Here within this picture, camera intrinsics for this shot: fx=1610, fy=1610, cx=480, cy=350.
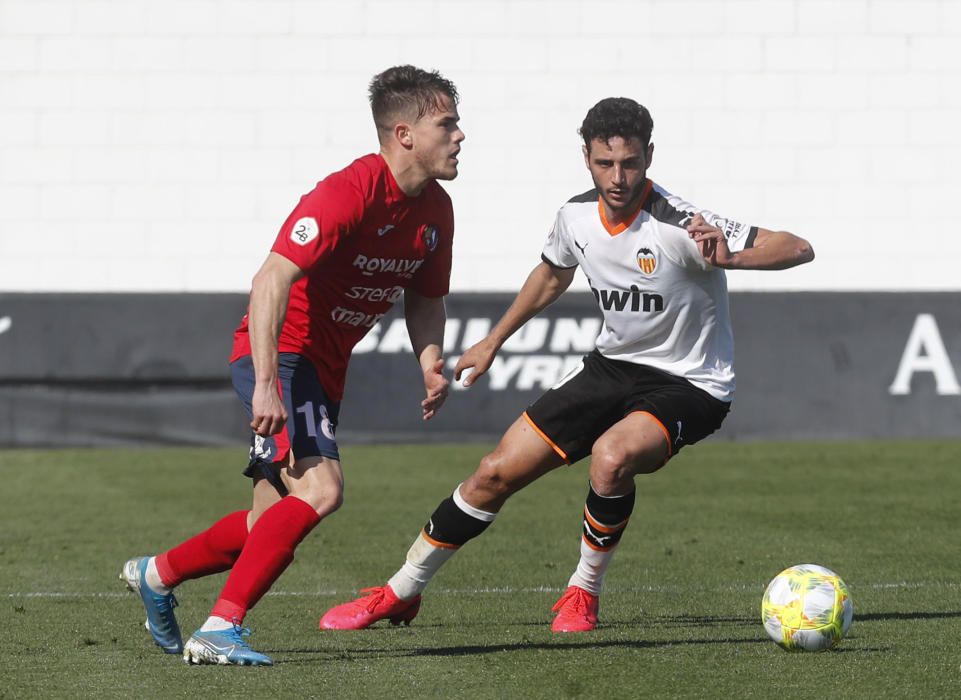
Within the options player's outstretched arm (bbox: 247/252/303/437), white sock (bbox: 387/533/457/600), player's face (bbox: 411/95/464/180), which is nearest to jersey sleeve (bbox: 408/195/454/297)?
player's face (bbox: 411/95/464/180)

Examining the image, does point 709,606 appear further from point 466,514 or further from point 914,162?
point 914,162

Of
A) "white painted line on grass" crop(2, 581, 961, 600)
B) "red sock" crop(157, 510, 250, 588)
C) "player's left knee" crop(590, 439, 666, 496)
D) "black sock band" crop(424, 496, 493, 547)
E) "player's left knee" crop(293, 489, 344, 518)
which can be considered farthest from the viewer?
"white painted line on grass" crop(2, 581, 961, 600)

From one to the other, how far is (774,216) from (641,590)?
8.19 m

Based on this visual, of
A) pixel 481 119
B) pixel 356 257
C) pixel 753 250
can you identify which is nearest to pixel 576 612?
pixel 753 250

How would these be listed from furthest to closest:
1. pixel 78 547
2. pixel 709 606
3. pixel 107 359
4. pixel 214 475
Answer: pixel 107 359
pixel 214 475
pixel 78 547
pixel 709 606

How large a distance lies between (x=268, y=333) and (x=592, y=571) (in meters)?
1.77

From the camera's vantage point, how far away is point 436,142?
5.38 meters

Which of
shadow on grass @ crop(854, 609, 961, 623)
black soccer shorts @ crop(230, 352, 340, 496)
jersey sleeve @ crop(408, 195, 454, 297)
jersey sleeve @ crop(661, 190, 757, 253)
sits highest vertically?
jersey sleeve @ crop(661, 190, 757, 253)

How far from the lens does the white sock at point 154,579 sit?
549cm

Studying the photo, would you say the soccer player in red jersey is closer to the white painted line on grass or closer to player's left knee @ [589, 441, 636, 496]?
player's left knee @ [589, 441, 636, 496]

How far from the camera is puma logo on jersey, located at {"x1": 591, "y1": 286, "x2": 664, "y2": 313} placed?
6.06 metres

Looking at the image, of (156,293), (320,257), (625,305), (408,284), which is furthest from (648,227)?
(156,293)

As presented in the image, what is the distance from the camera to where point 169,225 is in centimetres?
1442

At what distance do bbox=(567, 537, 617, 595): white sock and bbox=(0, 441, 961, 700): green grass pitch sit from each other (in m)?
0.20
